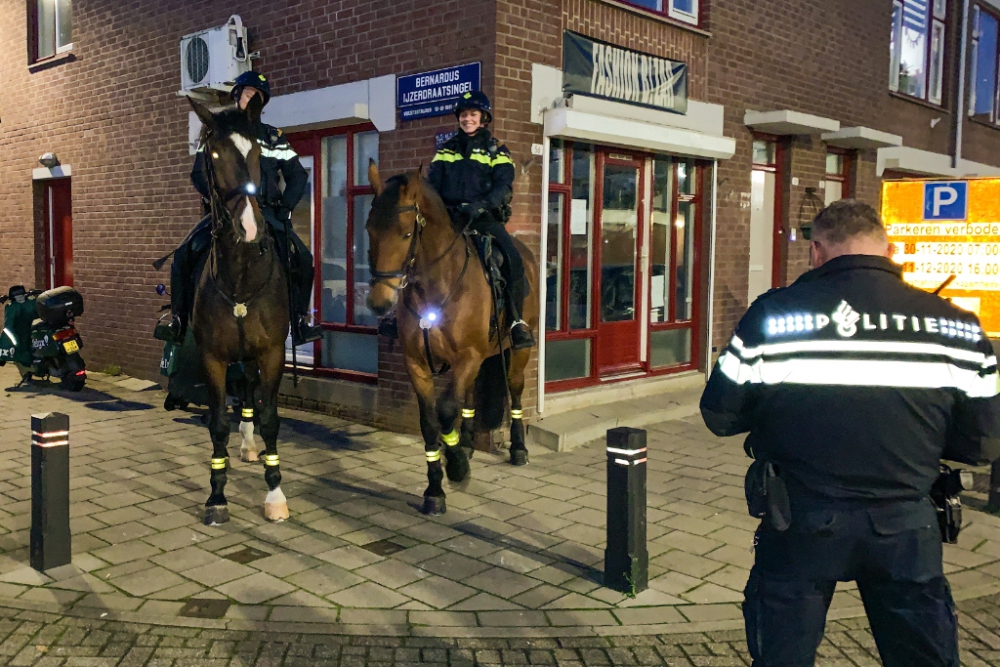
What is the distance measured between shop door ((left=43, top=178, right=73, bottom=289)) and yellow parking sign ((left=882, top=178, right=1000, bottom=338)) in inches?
Result: 444

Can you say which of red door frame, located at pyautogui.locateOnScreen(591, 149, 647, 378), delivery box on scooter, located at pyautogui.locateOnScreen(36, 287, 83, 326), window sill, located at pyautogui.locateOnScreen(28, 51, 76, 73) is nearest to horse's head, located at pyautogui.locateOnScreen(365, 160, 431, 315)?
red door frame, located at pyautogui.locateOnScreen(591, 149, 647, 378)

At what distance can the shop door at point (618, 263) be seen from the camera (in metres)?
9.79

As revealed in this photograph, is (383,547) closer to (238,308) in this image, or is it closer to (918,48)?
(238,308)

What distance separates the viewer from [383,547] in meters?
5.73

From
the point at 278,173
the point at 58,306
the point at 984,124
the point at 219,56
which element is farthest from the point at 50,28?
the point at 984,124

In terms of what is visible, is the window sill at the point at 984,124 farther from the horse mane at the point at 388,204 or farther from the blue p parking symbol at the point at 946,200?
the horse mane at the point at 388,204

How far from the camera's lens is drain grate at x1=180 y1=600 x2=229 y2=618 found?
465 centimetres

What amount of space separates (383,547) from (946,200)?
556 cm

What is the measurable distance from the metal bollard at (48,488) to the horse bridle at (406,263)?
1985 mm

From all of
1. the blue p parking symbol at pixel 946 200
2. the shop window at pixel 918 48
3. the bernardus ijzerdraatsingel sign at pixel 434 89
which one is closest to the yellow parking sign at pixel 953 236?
the blue p parking symbol at pixel 946 200

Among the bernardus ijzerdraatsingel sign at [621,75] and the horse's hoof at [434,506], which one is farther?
the bernardus ijzerdraatsingel sign at [621,75]

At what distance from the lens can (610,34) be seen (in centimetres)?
929

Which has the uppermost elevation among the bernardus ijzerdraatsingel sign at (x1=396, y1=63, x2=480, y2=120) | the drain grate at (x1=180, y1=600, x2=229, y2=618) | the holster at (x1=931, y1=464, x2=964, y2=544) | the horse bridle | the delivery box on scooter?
the bernardus ijzerdraatsingel sign at (x1=396, y1=63, x2=480, y2=120)

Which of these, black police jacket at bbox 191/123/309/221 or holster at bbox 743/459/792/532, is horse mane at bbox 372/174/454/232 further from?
holster at bbox 743/459/792/532
